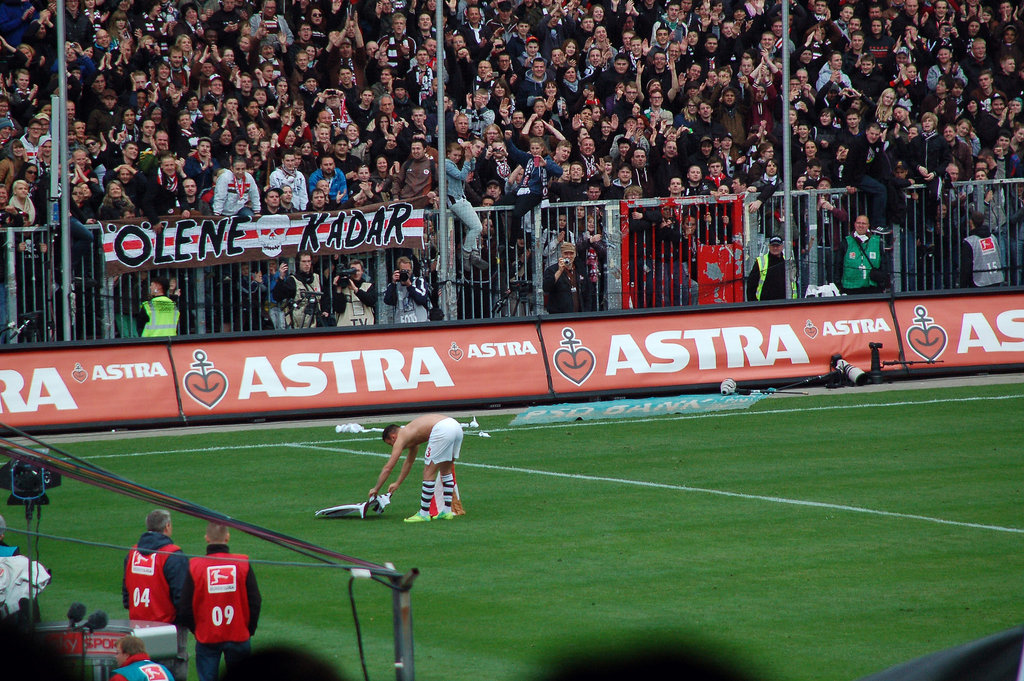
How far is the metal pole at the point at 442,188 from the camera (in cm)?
2156

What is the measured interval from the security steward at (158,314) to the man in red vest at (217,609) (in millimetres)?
13193

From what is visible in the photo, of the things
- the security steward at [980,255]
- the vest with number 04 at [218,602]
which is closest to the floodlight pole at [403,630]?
the vest with number 04 at [218,602]

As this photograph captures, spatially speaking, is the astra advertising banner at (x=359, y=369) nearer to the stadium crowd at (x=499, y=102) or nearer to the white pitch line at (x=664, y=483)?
the white pitch line at (x=664, y=483)

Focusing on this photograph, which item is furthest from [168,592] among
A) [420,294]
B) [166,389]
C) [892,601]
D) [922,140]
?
[922,140]

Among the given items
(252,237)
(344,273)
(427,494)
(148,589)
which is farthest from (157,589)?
(344,273)

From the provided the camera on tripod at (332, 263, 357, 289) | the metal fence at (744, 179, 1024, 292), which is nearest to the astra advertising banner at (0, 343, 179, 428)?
the camera on tripod at (332, 263, 357, 289)

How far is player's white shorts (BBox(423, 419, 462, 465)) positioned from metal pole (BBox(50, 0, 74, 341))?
7.73 meters

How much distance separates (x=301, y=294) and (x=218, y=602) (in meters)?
13.9

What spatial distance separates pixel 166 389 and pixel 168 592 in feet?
39.7

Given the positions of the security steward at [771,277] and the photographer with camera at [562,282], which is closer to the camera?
the photographer with camera at [562,282]

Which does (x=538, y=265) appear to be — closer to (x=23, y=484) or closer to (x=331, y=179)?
(x=331, y=179)

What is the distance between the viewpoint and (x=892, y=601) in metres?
12.0

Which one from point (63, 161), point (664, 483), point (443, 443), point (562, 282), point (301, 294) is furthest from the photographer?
point (562, 282)

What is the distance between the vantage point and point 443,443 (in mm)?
15859
